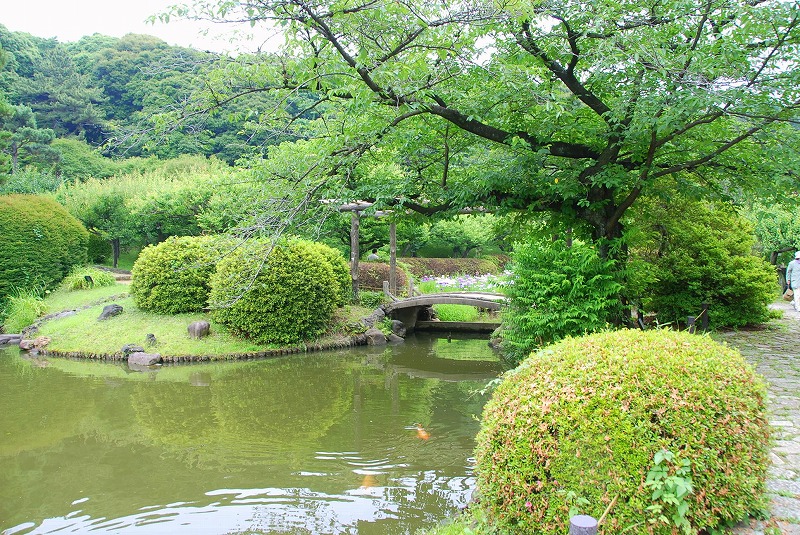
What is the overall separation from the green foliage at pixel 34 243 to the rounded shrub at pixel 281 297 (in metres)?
6.25

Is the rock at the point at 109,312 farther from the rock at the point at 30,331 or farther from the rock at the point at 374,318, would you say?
the rock at the point at 374,318

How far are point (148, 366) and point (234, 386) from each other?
2.48m

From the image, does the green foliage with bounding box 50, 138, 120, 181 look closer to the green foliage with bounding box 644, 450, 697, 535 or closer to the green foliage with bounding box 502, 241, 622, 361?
the green foliage with bounding box 502, 241, 622, 361

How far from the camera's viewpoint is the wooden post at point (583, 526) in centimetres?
218

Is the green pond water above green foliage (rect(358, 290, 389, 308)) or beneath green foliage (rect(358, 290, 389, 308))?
beneath

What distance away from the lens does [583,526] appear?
2180 mm

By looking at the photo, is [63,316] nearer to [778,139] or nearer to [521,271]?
[521,271]

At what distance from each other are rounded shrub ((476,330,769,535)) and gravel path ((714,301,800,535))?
6.9 inches

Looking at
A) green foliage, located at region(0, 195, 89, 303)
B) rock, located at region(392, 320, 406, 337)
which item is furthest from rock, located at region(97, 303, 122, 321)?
rock, located at region(392, 320, 406, 337)

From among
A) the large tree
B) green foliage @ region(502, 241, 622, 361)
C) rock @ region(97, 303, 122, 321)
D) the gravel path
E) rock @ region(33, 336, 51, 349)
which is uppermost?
the large tree

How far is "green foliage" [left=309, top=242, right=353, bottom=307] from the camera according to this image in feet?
41.1

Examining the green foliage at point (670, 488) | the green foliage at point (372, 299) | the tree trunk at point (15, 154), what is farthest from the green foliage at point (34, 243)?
the green foliage at point (670, 488)

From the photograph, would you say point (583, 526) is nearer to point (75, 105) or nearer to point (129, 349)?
point (129, 349)

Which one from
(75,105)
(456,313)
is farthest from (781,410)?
(75,105)
